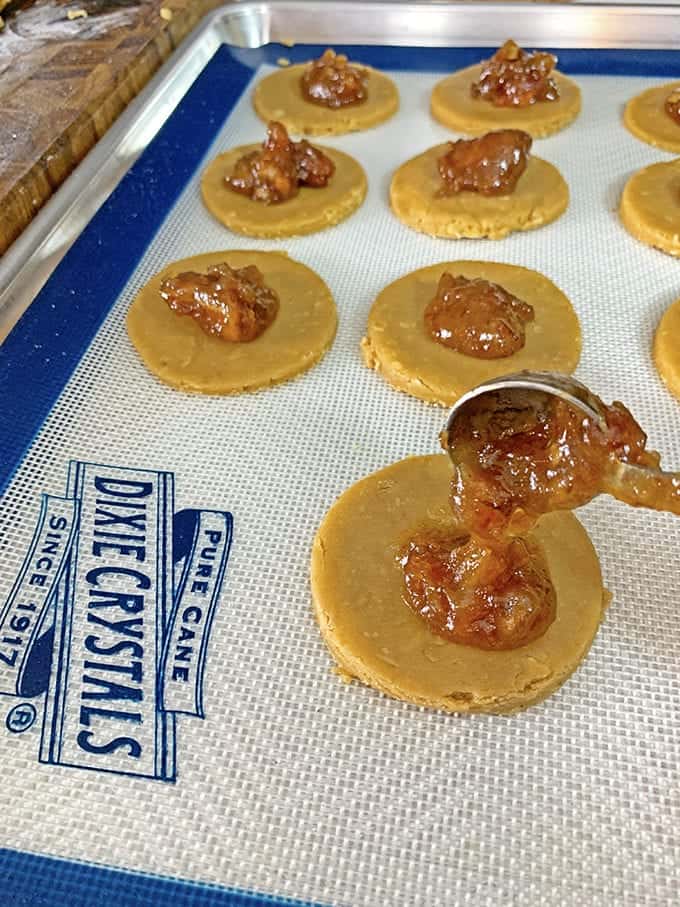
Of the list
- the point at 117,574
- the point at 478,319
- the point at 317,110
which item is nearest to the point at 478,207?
the point at 478,319

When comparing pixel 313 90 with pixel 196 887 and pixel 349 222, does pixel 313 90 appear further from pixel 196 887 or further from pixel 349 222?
pixel 196 887

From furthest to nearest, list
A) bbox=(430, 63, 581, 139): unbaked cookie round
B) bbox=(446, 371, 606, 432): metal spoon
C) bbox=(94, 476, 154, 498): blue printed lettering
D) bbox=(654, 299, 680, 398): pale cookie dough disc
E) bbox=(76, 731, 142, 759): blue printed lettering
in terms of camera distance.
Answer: bbox=(430, 63, 581, 139): unbaked cookie round → bbox=(654, 299, 680, 398): pale cookie dough disc → bbox=(94, 476, 154, 498): blue printed lettering → bbox=(76, 731, 142, 759): blue printed lettering → bbox=(446, 371, 606, 432): metal spoon

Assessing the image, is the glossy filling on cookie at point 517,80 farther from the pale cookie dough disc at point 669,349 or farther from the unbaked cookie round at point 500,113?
the pale cookie dough disc at point 669,349

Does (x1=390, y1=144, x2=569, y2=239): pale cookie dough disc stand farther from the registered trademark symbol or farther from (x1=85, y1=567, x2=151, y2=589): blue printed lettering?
the registered trademark symbol

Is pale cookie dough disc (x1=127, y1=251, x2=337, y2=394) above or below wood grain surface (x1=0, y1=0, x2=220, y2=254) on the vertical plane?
below

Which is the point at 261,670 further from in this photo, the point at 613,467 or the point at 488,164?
the point at 488,164

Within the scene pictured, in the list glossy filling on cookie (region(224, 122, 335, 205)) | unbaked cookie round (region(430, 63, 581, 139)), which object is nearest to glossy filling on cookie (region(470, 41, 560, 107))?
unbaked cookie round (region(430, 63, 581, 139))

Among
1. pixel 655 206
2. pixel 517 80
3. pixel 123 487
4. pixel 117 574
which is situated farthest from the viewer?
pixel 517 80

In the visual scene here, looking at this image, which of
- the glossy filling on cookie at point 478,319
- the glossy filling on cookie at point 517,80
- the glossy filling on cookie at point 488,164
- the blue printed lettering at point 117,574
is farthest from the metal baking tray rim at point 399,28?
the blue printed lettering at point 117,574
